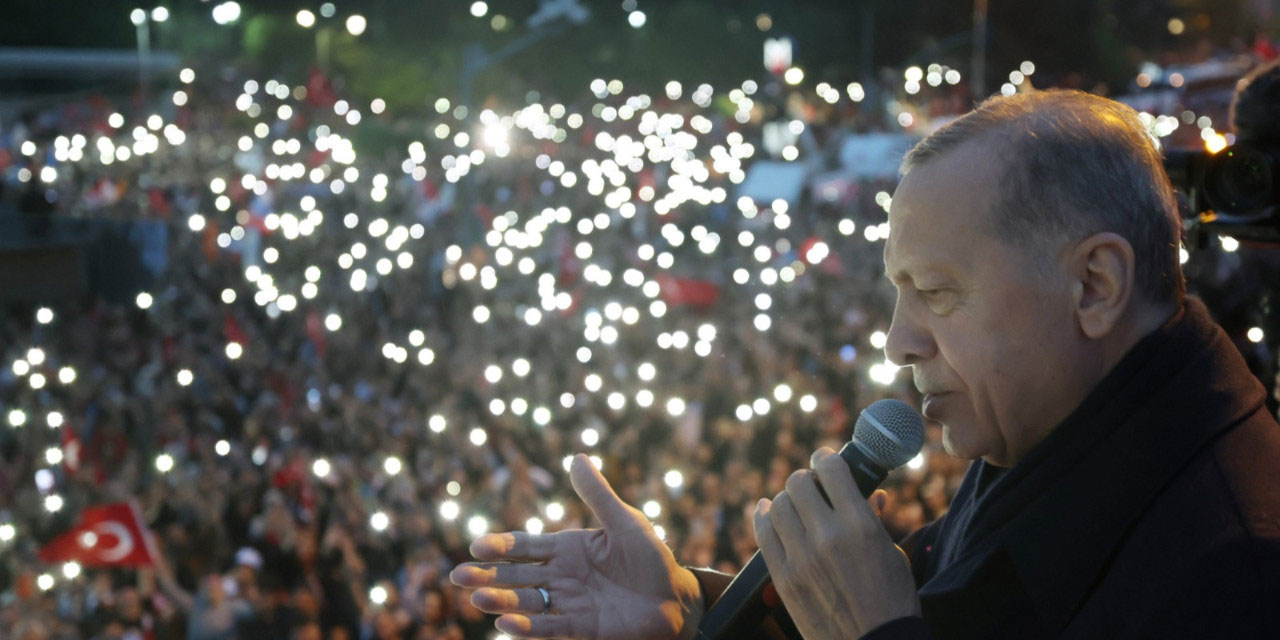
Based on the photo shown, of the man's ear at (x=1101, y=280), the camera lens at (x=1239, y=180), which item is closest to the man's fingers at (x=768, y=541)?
the man's ear at (x=1101, y=280)

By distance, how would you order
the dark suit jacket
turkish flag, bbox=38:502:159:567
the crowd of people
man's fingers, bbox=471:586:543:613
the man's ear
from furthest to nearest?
the crowd of people < turkish flag, bbox=38:502:159:567 < man's fingers, bbox=471:586:543:613 < the man's ear < the dark suit jacket

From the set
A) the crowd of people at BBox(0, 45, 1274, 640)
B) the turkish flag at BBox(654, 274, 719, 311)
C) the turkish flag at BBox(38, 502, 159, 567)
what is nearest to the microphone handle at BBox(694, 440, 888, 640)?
the crowd of people at BBox(0, 45, 1274, 640)

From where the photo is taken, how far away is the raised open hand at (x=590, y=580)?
1.94 metres

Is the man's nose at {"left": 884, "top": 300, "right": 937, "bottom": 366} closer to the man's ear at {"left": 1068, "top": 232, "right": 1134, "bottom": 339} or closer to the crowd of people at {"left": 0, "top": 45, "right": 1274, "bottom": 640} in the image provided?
the man's ear at {"left": 1068, "top": 232, "right": 1134, "bottom": 339}

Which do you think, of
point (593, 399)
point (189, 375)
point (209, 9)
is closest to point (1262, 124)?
point (593, 399)

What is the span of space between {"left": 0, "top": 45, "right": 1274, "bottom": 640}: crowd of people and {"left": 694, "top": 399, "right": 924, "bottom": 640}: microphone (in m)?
5.19

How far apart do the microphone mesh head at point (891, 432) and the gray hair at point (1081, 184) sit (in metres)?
0.34

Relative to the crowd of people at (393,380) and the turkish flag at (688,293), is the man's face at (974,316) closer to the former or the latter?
the crowd of people at (393,380)

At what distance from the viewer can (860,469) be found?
5.39 feet

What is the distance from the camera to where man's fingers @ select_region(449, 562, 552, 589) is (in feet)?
6.28

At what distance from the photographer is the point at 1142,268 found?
1.45 m

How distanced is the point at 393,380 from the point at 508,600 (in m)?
10.7

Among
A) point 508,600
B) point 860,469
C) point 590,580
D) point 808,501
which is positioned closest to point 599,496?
point 590,580

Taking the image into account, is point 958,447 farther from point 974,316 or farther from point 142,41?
point 142,41
